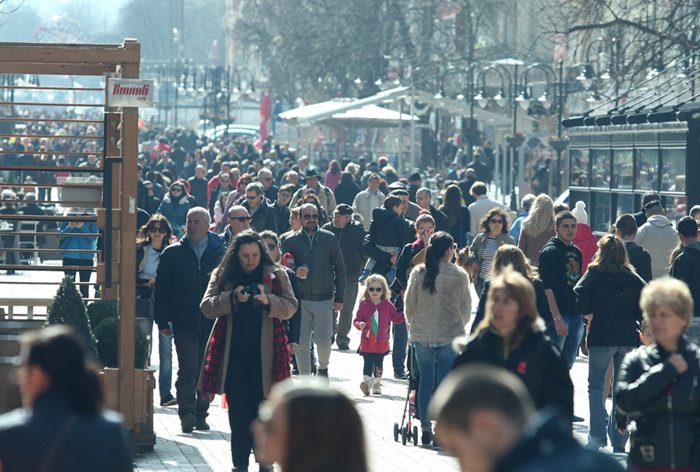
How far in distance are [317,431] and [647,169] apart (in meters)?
20.1

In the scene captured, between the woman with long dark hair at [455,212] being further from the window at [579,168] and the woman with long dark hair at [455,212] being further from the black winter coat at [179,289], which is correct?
the black winter coat at [179,289]

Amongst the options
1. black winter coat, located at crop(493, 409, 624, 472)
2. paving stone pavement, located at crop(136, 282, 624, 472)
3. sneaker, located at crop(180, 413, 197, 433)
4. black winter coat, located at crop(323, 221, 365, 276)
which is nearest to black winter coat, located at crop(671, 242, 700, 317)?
paving stone pavement, located at crop(136, 282, 624, 472)

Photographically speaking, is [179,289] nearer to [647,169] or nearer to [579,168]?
[647,169]

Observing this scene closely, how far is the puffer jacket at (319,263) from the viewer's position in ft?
49.7

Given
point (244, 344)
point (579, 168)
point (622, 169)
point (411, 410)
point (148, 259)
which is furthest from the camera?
point (579, 168)

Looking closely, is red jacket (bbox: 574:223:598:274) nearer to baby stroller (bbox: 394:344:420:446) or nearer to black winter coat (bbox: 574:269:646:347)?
baby stroller (bbox: 394:344:420:446)

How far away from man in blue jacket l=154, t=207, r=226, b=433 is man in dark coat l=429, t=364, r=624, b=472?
28.5 feet

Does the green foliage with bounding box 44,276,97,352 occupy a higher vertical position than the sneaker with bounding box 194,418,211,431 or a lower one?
higher

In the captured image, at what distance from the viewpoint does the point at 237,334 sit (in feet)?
34.4

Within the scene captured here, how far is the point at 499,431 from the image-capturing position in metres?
3.95

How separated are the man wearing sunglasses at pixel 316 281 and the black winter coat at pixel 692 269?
3.06 meters

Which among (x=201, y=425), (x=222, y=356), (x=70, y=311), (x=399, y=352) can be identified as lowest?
(x=201, y=425)

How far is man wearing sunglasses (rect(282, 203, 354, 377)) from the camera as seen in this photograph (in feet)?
49.6

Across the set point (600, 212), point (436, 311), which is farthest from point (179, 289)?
point (600, 212)
